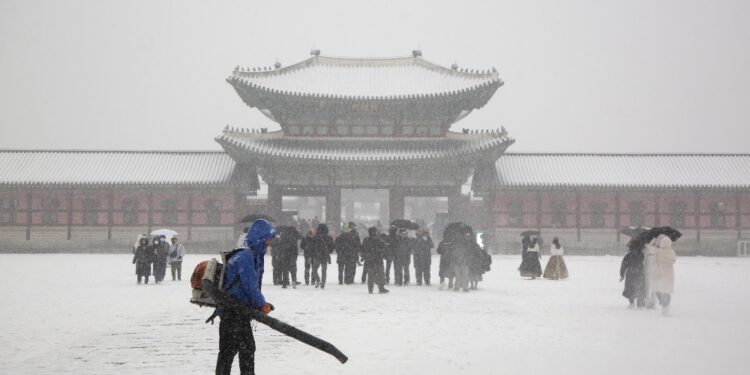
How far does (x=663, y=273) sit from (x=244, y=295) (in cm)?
911

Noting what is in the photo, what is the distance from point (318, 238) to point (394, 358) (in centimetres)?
974

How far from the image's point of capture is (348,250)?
63.2ft

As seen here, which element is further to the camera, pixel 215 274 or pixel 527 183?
pixel 527 183

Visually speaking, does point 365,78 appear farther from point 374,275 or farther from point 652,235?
point 652,235

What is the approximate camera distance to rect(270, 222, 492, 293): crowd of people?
17281 mm

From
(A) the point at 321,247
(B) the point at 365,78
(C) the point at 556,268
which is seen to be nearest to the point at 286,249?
(A) the point at 321,247

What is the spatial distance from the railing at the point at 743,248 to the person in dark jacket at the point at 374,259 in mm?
24915

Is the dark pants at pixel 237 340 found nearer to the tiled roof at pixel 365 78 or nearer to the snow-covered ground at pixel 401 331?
the snow-covered ground at pixel 401 331

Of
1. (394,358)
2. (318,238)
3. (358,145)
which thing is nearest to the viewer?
(394,358)

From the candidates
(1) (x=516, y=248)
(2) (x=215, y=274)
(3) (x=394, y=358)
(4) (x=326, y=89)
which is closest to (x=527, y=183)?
(1) (x=516, y=248)

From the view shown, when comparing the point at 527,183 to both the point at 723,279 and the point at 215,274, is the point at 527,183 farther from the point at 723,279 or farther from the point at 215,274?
the point at 215,274

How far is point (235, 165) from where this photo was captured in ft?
122

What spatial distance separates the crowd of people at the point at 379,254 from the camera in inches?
680

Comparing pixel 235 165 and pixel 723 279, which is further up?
pixel 235 165
